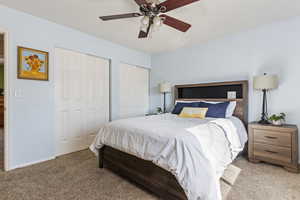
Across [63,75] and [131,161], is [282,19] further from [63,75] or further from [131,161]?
[63,75]

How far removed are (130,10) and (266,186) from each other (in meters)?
2.95

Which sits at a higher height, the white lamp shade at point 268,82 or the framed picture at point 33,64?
the framed picture at point 33,64

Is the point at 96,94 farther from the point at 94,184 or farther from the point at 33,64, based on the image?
the point at 94,184

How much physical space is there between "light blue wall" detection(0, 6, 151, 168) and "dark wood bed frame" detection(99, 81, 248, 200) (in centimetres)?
111

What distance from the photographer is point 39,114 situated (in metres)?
2.51

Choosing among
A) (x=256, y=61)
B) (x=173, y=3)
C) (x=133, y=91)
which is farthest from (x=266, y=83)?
(x=133, y=91)

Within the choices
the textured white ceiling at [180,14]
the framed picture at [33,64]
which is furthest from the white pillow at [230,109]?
the framed picture at [33,64]

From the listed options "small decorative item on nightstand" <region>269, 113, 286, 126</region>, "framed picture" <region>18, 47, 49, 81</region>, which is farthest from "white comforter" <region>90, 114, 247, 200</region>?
"framed picture" <region>18, 47, 49, 81</region>

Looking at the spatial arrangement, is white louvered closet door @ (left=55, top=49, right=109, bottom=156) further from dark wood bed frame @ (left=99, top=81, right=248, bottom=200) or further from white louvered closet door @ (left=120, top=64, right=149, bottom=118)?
dark wood bed frame @ (left=99, top=81, right=248, bottom=200)

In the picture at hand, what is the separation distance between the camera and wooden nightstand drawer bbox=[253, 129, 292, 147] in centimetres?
224

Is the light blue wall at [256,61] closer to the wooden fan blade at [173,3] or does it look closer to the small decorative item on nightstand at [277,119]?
the small decorative item on nightstand at [277,119]

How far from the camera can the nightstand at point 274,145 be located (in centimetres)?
221

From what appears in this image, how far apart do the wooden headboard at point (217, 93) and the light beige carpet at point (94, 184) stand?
3.31 ft

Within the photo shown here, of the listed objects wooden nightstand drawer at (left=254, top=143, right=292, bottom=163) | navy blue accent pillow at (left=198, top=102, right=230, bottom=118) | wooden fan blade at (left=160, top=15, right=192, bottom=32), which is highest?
wooden fan blade at (left=160, top=15, right=192, bottom=32)
